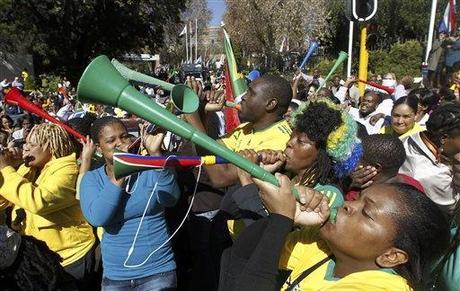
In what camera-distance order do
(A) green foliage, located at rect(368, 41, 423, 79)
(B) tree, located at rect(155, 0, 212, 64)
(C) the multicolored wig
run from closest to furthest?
(C) the multicolored wig → (A) green foliage, located at rect(368, 41, 423, 79) → (B) tree, located at rect(155, 0, 212, 64)

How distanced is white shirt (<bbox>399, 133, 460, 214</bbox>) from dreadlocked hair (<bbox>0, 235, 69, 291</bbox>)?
2.46 metres

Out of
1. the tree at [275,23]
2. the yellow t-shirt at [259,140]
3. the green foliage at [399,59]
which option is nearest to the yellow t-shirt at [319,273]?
the yellow t-shirt at [259,140]

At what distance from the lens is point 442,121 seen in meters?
3.49

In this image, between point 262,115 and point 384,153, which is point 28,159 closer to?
point 262,115

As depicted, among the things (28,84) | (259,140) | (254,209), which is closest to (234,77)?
(259,140)

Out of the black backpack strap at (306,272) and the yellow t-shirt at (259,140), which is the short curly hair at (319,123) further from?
the black backpack strap at (306,272)

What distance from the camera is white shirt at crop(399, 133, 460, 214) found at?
334 centimetres

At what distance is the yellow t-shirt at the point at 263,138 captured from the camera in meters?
3.17

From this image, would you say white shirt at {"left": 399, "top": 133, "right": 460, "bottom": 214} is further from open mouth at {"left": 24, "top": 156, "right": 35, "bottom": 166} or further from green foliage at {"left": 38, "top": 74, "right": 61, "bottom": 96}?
green foliage at {"left": 38, "top": 74, "right": 61, "bottom": 96}

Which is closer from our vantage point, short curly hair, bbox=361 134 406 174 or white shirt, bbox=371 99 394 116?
short curly hair, bbox=361 134 406 174

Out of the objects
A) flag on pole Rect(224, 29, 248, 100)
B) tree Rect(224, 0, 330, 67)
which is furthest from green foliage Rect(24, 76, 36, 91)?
flag on pole Rect(224, 29, 248, 100)

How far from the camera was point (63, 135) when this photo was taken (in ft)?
11.4

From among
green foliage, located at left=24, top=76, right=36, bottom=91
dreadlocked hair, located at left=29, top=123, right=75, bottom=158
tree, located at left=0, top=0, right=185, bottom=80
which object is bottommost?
green foliage, located at left=24, top=76, right=36, bottom=91

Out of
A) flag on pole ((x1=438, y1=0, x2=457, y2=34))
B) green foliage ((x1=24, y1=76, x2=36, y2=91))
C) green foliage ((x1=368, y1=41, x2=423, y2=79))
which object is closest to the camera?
flag on pole ((x1=438, y1=0, x2=457, y2=34))
